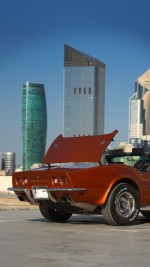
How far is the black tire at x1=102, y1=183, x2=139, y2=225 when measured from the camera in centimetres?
892

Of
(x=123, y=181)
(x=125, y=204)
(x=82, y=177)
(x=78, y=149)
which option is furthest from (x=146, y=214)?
(x=82, y=177)

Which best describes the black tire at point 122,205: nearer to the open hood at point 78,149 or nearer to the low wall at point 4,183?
the open hood at point 78,149

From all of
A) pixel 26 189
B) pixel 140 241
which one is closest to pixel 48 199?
pixel 26 189

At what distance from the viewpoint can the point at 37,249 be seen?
6.27 meters

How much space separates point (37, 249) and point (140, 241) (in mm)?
1464

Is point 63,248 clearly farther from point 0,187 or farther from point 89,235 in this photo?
point 0,187

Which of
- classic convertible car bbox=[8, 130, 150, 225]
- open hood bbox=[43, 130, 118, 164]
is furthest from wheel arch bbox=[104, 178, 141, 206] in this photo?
open hood bbox=[43, 130, 118, 164]

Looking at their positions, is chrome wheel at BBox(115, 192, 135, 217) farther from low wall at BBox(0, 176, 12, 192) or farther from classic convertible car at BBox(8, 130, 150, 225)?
low wall at BBox(0, 176, 12, 192)

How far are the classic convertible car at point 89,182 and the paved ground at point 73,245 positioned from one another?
0.31 meters

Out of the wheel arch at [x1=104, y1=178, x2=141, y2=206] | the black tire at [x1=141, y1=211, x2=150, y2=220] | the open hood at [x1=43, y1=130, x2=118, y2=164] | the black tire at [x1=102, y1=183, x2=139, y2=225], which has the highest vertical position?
the open hood at [x1=43, y1=130, x2=118, y2=164]

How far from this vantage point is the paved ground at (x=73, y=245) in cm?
543

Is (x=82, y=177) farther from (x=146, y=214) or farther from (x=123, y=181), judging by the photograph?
(x=146, y=214)

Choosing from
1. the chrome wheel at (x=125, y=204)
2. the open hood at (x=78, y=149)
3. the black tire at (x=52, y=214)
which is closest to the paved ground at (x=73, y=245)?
the chrome wheel at (x=125, y=204)

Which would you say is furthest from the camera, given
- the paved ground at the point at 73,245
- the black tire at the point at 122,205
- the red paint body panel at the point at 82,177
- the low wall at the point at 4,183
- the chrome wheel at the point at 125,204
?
the low wall at the point at 4,183
